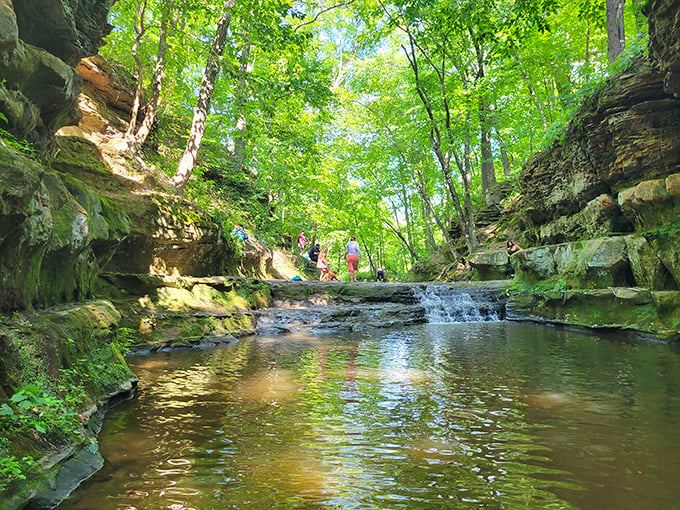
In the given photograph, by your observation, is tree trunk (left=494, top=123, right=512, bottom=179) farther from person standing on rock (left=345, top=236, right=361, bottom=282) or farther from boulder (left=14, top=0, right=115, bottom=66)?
boulder (left=14, top=0, right=115, bottom=66)

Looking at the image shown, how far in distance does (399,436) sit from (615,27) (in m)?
14.3

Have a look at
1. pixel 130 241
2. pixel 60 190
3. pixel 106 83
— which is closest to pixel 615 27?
pixel 60 190

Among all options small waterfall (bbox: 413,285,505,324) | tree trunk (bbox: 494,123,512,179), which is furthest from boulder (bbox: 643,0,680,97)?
tree trunk (bbox: 494,123,512,179)

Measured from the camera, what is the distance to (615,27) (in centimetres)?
1162

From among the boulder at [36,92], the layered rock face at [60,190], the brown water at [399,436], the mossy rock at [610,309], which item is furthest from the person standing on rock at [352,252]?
the boulder at [36,92]

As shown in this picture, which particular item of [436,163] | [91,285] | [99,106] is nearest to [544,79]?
[436,163]

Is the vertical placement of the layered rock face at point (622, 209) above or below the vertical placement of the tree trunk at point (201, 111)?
below

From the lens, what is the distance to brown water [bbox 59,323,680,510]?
91.3 inches

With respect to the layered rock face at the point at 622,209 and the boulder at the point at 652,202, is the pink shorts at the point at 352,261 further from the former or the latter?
the boulder at the point at 652,202

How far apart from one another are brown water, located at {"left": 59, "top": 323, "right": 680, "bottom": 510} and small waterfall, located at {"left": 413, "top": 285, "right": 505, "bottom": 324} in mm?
6358

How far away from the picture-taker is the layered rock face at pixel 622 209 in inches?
301

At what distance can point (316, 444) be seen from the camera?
3086mm

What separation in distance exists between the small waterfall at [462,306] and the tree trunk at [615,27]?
8.13 m

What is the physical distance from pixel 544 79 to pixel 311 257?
15.5 metres
